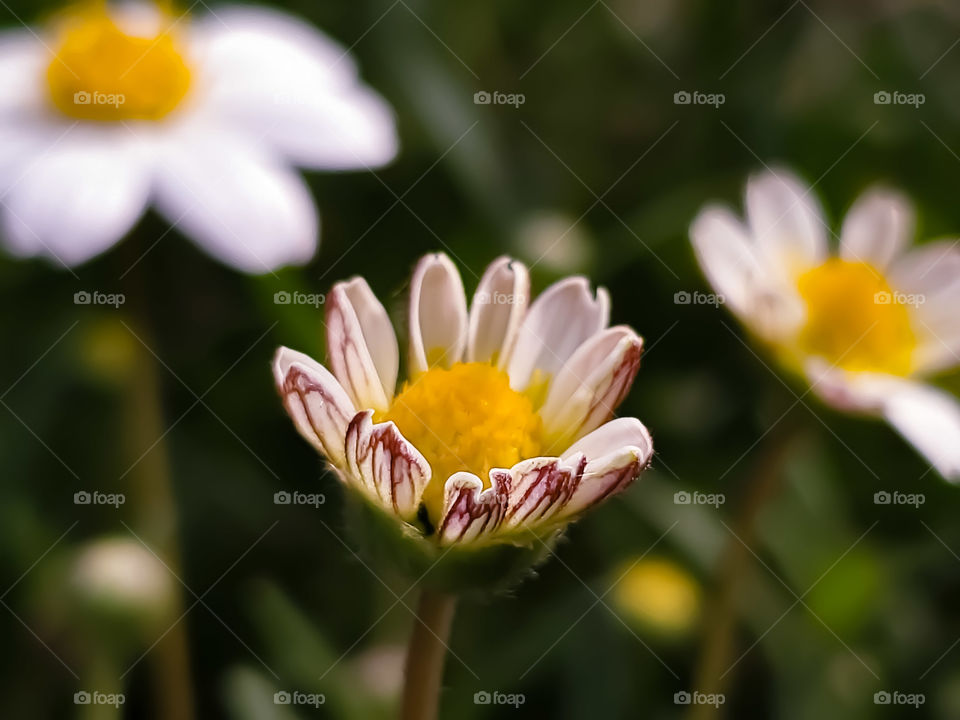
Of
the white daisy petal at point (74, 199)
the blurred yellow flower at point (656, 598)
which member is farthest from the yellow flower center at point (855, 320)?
the white daisy petal at point (74, 199)

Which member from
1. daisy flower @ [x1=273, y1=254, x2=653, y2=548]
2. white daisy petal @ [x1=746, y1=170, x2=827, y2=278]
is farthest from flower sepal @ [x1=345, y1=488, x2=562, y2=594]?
white daisy petal @ [x1=746, y1=170, x2=827, y2=278]

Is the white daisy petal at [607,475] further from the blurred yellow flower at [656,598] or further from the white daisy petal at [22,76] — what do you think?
the white daisy petal at [22,76]

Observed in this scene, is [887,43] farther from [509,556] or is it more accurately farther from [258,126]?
[509,556]

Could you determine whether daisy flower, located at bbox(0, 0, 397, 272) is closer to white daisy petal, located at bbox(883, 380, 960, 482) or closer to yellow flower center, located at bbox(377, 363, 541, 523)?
yellow flower center, located at bbox(377, 363, 541, 523)

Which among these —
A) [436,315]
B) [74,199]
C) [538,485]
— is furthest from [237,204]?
[538,485]

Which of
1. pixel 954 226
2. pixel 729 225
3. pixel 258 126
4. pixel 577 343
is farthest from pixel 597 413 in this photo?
pixel 954 226

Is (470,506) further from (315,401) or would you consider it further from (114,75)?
(114,75)
